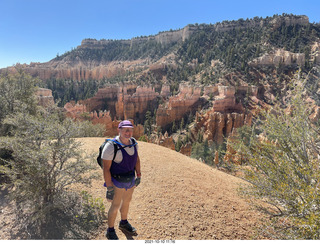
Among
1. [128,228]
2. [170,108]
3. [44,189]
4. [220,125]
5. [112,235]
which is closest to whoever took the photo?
[112,235]

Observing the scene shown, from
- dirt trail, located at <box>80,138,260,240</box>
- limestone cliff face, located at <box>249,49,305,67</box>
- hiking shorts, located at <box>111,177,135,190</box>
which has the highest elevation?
limestone cliff face, located at <box>249,49,305,67</box>

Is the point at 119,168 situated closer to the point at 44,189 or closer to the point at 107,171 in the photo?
the point at 107,171

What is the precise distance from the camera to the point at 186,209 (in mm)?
4824

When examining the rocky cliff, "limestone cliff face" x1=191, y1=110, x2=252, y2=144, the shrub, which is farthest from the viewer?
"limestone cliff face" x1=191, y1=110, x2=252, y2=144

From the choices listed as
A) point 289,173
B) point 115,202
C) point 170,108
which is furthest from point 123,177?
point 170,108

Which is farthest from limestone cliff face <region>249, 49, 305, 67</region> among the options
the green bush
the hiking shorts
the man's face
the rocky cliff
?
the hiking shorts

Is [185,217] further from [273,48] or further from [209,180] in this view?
[273,48]

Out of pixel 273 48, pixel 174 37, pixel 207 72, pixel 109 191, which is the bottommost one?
pixel 109 191

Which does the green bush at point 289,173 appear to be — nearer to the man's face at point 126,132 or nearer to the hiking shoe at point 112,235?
the hiking shoe at point 112,235

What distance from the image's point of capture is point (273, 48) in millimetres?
58812

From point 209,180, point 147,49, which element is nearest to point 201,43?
point 147,49

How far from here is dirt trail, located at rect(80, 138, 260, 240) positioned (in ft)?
13.5

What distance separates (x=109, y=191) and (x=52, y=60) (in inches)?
5145

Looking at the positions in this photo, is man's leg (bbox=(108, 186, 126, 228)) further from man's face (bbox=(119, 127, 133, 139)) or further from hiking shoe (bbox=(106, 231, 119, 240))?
man's face (bbox=(119, 127, 133, 139))
